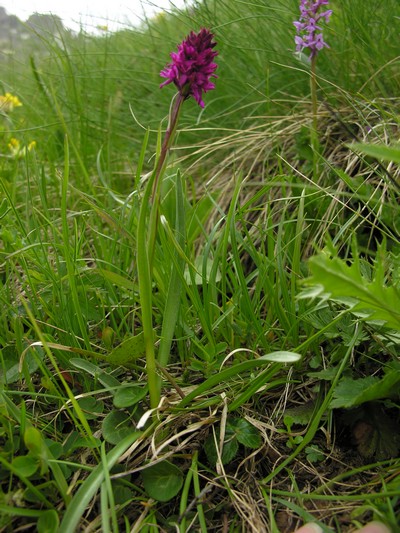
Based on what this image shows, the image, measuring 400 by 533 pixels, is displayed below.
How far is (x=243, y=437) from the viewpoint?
1.02 metres

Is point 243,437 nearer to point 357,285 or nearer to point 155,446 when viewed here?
point 155,446

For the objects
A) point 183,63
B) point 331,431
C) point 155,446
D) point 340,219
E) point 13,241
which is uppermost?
point 183,63

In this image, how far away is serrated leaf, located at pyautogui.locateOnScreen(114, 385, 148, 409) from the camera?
3.28ft

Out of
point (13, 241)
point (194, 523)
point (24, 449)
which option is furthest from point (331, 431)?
point (13, 241)

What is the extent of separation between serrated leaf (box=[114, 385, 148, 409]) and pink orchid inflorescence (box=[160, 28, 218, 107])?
0.55 meters

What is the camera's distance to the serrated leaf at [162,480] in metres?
0.93

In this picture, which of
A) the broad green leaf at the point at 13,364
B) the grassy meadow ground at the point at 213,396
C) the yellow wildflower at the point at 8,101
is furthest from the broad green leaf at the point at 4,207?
the yellow wildflower at the point at 8,101

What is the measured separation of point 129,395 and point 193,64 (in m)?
0.63

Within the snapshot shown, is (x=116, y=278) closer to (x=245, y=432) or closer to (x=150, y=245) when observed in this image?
(x=150, y=245)

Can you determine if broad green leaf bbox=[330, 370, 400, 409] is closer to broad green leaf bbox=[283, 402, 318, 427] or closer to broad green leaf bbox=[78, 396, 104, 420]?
broad green leaf bbox=[283, 402, 318, 427]

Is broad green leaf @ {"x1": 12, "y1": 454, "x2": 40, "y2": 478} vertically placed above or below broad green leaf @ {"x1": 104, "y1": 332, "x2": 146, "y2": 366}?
below

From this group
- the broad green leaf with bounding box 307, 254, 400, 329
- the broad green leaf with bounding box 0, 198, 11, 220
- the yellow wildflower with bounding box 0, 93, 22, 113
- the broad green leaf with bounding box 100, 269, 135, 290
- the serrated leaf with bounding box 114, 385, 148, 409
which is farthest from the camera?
the yellow wildflower with bounding box 0, 93, 22, 113

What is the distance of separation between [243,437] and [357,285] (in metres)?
0.40

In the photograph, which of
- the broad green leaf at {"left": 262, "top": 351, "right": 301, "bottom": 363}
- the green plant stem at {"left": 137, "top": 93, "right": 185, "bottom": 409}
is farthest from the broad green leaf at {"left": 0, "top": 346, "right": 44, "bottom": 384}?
the broad green leaf at {"left": 262, "top": 351, "right": 301, "bottom": 363}
